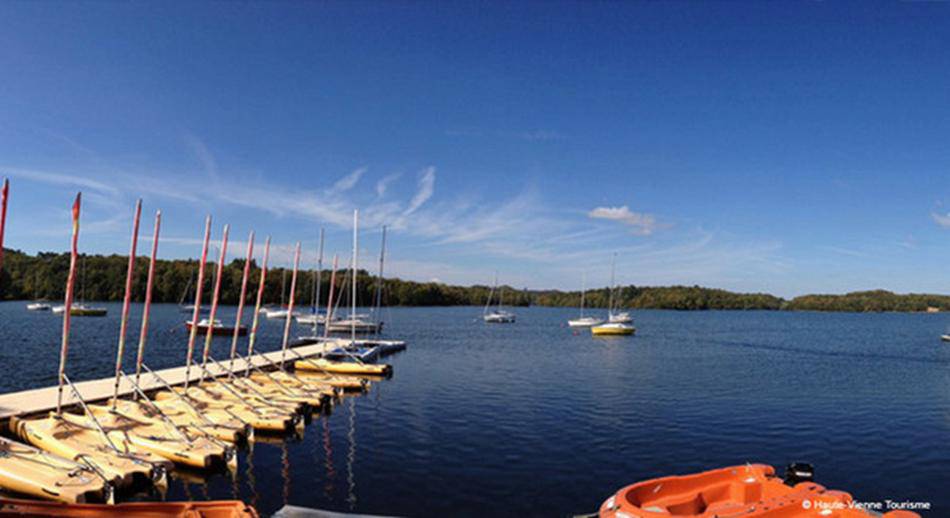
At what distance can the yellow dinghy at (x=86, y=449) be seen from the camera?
18203mm

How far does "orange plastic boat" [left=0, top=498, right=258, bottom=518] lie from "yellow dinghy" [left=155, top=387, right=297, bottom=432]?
504 inches

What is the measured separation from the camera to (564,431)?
2978 cm

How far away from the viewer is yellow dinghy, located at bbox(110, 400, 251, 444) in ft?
79.6

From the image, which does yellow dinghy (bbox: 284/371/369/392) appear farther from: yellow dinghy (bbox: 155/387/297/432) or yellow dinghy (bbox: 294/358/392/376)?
yellow dinghy (bbox: 155/387/297/432)

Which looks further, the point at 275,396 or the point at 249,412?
the point at 275,396

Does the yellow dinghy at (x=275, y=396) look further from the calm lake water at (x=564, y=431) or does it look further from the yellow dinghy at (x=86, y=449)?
the yellow dinghy at (x=86, y=449)

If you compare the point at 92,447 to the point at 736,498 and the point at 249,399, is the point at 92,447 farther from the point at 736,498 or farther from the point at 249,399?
the point at 736,498

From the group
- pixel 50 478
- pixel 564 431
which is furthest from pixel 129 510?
pixel 564 431

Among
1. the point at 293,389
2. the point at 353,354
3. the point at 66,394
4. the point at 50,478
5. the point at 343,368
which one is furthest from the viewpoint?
the point at 353,354

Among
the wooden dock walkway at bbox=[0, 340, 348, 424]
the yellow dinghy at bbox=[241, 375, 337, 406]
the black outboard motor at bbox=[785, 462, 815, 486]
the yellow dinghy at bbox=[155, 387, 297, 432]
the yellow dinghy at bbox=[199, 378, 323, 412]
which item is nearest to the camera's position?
the black outboard motor at bbox=[785, 462, 815, 486]

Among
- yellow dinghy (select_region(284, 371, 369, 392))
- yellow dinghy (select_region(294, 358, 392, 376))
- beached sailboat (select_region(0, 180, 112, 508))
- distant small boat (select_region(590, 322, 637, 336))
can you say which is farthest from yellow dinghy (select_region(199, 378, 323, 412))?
distant small boat (select_region(590, 322, 637, 336))

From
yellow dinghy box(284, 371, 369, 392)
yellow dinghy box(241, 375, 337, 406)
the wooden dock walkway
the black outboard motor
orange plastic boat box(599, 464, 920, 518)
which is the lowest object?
yellow dinghy box(284, 371, 369, 392)

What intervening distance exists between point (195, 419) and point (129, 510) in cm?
1313

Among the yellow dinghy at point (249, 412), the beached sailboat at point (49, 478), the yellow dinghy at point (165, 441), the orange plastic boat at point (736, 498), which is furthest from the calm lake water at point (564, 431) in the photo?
the orange plastic boat at point (736, 498)
